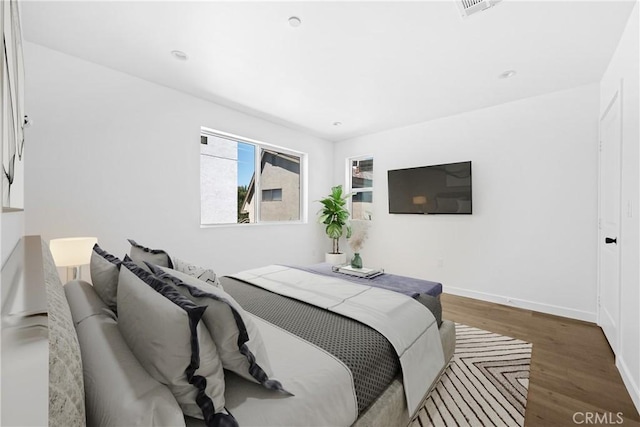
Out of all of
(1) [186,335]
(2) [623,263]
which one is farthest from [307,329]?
(2) [623,263]

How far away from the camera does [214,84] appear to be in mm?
2996

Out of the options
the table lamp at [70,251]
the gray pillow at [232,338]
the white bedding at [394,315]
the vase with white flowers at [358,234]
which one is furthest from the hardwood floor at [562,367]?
the table lamp at [70,251]

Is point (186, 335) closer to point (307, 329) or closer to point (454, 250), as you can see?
point (307, 329)

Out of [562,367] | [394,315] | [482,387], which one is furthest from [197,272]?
[562,367]

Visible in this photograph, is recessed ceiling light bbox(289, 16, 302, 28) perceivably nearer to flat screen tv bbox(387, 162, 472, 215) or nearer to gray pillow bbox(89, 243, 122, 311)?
gray pillow bbox(89, 243, 122, 311)

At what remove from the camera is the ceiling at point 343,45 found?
190 cm

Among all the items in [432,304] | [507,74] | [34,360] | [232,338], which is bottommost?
[432,304]

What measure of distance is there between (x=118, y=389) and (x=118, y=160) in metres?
2.66

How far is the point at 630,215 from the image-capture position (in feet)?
6.09

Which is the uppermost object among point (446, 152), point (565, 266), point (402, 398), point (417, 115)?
point (417, 115)

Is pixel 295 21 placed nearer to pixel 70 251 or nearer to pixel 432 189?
pixel 70 251

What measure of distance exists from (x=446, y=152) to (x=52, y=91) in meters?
4.38

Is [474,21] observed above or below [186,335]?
above

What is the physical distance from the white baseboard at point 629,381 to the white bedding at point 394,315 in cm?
111
